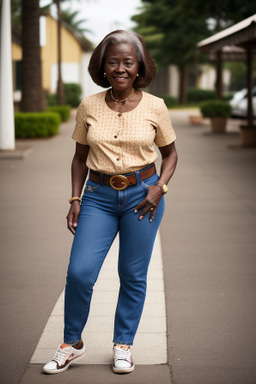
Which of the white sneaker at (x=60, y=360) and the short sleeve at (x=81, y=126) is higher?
the short sleeve at (x=81, y=126)

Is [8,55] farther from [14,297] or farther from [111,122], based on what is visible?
[111,122]

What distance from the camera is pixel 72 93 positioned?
47.2 metres

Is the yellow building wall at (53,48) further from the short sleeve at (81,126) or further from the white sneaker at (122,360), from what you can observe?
the white sneaker at (122,360)

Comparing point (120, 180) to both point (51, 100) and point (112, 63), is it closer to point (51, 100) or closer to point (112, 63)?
point (112, 63)

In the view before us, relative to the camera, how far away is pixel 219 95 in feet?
88.4

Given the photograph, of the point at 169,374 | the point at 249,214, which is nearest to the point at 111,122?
the point at 169,374

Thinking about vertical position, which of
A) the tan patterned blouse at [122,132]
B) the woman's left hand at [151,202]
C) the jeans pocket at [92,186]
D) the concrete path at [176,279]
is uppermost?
the tan patterned blouse at [122,132]

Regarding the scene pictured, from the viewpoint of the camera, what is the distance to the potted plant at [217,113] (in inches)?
945

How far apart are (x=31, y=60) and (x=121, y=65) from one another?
61.1 feet

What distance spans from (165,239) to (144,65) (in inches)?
164

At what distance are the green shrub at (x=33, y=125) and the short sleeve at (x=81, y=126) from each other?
56.7ft

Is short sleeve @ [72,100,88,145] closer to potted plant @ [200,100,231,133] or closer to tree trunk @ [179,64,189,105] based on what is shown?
potted plant @ [200,100,231,133]

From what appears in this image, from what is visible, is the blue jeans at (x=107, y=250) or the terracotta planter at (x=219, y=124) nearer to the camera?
the blue jeans at (x=107, y=250)

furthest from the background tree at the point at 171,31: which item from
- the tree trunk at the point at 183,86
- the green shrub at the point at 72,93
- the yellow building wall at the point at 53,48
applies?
the green shrub at the point at 72,93
